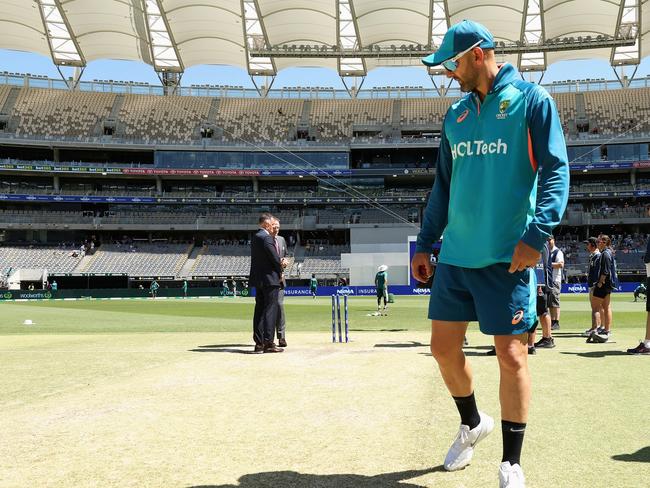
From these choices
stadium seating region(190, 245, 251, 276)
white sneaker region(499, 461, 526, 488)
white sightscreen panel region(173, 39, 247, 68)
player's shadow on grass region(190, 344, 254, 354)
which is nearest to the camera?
white sneaker region(499, 461, 526, 488)

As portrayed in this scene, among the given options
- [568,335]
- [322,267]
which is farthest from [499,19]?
[568,335]

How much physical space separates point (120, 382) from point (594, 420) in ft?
14.4

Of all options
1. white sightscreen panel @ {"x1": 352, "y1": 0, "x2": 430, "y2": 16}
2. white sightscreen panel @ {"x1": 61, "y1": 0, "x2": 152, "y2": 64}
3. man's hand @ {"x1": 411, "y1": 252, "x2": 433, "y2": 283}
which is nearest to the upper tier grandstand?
white sightscreen panel @ {"x1": 61, "y1": 0, "x2": 152, "y2": 64}

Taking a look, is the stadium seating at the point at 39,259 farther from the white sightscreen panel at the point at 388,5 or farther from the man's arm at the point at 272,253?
the man's arm at the point at 272,253

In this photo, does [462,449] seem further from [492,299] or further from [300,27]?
[300,27]

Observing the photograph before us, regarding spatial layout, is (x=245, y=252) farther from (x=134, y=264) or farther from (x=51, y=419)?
(x=51, y=419)

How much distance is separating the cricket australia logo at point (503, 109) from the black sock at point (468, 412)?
1589 mm

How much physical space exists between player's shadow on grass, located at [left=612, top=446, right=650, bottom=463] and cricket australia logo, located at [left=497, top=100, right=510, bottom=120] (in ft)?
6.37

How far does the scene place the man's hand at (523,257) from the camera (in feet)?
9.80

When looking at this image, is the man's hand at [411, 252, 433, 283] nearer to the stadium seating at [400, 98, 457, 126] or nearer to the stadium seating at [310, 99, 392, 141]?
the stadium seating at [310, 99, 392, 141]

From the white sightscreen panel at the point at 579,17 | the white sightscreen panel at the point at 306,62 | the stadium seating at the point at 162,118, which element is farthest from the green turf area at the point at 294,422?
the stadium seating at the point at 162,118

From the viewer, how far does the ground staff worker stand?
314cm

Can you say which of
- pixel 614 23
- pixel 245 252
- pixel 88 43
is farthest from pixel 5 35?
pixel 614 23

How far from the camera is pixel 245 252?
61312 mm
